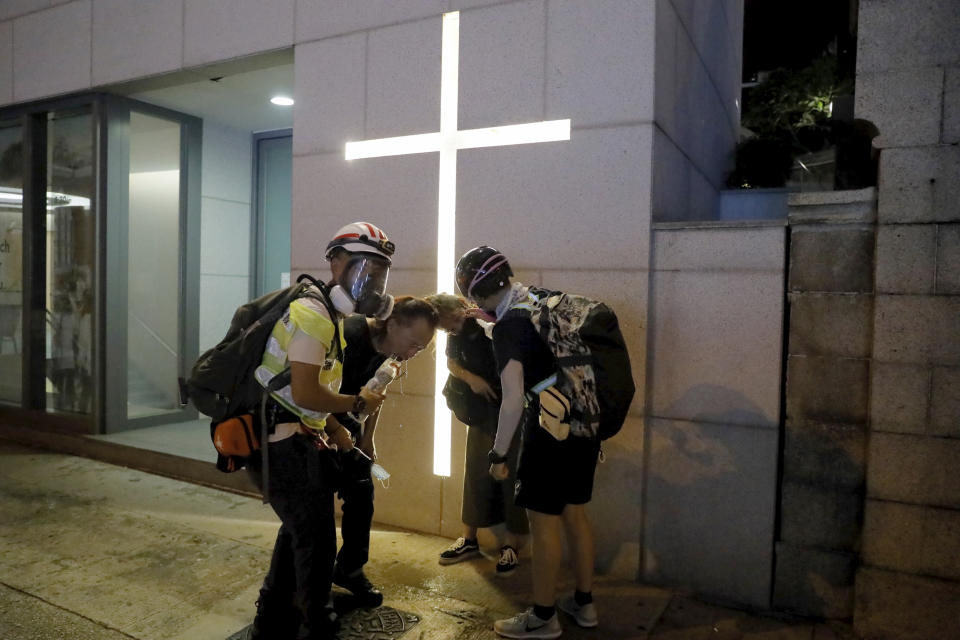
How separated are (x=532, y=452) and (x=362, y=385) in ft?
3.20

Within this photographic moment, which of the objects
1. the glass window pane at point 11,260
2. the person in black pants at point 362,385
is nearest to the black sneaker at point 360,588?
the person in black pants at point 362,385

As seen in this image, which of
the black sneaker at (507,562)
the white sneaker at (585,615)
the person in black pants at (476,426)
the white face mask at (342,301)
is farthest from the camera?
the black sneaker at (507,562)

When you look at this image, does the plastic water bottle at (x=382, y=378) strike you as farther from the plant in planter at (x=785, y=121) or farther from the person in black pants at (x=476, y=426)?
the plant in planter at (x=785, y=121)

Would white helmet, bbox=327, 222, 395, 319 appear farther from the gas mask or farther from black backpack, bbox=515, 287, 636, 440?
black backpack, bbox=515, 287, 636, 440

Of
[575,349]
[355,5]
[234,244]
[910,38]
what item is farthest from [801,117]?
[234,244]

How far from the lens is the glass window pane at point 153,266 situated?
684 cm

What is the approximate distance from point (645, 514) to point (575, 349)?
1436 mm

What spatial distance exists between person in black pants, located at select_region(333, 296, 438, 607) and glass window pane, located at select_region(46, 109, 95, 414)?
4.33 m

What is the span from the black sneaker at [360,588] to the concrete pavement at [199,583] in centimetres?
13

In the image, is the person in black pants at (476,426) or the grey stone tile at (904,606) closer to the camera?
the grey stone tile at (904,606)

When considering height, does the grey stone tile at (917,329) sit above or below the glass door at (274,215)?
below

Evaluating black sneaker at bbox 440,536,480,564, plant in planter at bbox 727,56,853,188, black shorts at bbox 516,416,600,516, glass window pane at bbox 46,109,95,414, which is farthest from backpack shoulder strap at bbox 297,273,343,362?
plant in planter at bbox 727,56,853,188

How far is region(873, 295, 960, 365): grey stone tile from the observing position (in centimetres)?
316

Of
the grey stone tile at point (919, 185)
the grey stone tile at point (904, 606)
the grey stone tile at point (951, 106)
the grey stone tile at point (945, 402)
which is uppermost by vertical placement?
the grey stone tile at point (951, 106)
